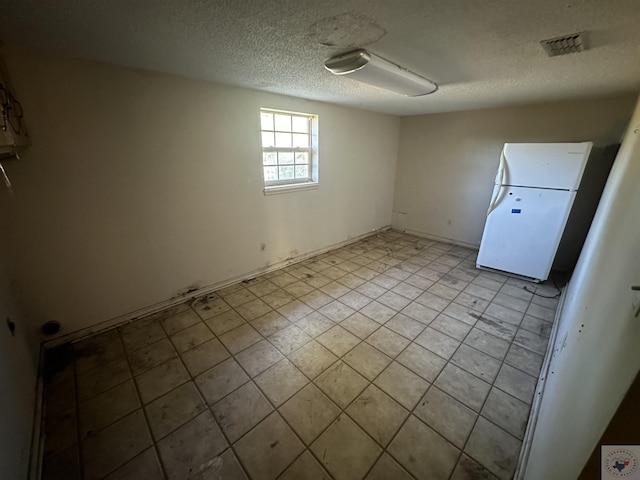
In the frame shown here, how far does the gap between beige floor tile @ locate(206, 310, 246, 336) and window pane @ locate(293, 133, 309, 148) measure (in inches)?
89.7

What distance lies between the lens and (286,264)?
353 centimetres

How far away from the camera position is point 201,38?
1402mm

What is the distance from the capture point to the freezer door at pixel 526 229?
9.29 ft

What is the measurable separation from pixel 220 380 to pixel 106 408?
0.66 meters

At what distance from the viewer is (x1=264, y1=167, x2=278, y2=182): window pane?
3.13 m

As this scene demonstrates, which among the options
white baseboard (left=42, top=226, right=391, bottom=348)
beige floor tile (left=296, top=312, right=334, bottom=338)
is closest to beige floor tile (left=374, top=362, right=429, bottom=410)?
beige floor tile (left=296, top=312, right=334, bottom=338)

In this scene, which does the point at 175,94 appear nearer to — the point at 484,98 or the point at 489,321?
the point at 484,98

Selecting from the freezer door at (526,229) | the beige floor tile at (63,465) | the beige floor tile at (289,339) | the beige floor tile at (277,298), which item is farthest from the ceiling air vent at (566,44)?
the beige floor tile at (63,465)

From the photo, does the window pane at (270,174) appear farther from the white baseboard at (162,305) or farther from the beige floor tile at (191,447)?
the beige floor tile at (191,447)

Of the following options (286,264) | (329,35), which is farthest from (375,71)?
(286,264)

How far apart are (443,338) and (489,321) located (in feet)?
1.99

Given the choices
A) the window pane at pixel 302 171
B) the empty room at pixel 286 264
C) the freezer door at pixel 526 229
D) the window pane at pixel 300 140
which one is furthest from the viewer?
the window pane at pixel 302 171

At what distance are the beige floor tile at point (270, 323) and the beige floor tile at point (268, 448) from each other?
0.79 m

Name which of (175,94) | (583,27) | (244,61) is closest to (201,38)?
(244,61)
